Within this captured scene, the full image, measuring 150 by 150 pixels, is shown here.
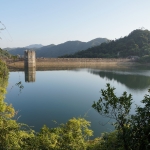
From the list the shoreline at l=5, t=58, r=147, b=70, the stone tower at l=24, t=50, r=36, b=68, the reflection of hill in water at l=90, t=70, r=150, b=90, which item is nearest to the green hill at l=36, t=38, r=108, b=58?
the shoreline at l=5, t=58, r=147, b=70

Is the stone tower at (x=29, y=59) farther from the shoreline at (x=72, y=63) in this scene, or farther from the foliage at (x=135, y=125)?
the foliage at (x=135, y=125)

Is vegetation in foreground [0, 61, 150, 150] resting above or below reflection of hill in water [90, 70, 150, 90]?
above

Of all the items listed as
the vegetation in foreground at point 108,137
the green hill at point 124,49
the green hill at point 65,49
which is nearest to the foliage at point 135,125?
the vegetation in foreground at point 108,137

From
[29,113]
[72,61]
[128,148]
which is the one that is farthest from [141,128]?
[72,61]

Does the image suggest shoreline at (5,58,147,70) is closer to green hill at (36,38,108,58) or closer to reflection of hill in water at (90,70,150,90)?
reflection of hill in water at (90,70,150,90)

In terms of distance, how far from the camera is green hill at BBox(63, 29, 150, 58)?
4166 cm

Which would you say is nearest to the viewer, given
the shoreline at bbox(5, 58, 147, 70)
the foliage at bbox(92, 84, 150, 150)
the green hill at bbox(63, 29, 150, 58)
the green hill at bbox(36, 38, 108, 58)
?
the foliage at bbox(92, 84, 150, 150)

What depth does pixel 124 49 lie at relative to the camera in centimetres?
4456

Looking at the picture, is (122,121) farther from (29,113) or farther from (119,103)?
(29,113)

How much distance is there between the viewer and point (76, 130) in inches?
140

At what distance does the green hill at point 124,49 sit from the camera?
41.7 meters

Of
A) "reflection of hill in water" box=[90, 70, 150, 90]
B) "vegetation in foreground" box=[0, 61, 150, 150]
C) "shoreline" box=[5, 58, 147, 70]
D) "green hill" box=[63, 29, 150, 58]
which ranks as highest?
"green hill" box=[63, 29, 150, 58]

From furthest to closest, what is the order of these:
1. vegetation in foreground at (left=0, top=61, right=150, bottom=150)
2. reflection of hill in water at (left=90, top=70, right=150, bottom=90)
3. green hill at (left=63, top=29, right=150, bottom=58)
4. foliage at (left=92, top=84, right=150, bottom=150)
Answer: green hill at (left=63, top=29, right=150, bottom=58), reflection of hill in water at (left=90, top=70, right=150, bottom=90), vegetation in foreground at (left=0, top=61, right=150, bottom=150), foliage at (left=92, top=84, right=150, bottom=150)

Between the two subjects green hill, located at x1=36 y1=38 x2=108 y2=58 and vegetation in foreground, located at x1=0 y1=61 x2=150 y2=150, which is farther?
green hill, located at x1=36 y1=38 x2=108 y2=58
